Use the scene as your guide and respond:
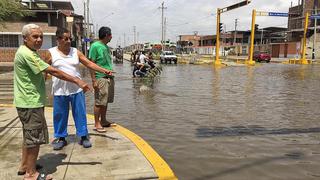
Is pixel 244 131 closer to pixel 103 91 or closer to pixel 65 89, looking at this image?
pixel 103 91

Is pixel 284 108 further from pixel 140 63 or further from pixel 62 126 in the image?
pixel 140 63

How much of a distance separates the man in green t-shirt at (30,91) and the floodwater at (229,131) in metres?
1.95

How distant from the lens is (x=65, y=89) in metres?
5.73

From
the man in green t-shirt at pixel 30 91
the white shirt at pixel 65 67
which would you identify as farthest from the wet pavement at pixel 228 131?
the man in green t-shirt at pixel 30 91

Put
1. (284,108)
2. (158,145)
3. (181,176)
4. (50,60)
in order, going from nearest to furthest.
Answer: (181,176) < (50,60) < (158,145) < (284,108)

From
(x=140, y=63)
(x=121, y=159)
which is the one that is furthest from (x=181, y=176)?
(x=140, y=63)

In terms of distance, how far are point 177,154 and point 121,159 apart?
1.25m

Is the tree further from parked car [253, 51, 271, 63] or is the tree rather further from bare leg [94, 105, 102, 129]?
parked car [253, 51, 271, 63]

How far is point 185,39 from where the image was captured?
523 ft

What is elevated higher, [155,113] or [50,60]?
[50,60]

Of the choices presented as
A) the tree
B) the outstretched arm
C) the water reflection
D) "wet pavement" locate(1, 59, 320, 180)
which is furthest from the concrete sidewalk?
the tree

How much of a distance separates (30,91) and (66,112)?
150cm

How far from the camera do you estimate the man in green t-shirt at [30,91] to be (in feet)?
14.0

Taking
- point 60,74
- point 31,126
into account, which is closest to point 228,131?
point 60,74
